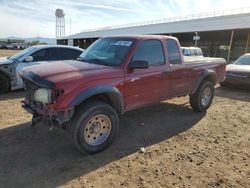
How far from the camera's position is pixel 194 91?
647cm

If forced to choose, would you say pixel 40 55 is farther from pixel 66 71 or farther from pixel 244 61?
pixel 244 61

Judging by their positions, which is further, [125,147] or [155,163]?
[125,147]

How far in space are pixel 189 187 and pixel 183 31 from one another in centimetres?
3146

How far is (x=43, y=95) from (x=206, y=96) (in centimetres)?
472

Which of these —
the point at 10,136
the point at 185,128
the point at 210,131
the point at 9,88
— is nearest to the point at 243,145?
the point at 210,131

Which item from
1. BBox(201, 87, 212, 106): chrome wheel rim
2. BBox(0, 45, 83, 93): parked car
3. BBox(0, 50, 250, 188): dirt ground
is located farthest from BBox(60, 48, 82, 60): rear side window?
BBox(201, 87, 212, 106): chrome wheel rim

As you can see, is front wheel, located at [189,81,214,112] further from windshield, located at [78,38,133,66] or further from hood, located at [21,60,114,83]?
hood, located at [21,60,114,83]

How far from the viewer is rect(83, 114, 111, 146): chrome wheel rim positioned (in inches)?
163

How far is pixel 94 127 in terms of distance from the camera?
423cm

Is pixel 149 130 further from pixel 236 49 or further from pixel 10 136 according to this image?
pixel 236 49

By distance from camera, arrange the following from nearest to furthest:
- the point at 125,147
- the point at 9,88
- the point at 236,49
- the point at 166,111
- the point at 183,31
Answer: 1. the point at 125,147
2. the point at 166,111
3. the point at 9,88
4. the point at 183,31
5. the point at 236,49

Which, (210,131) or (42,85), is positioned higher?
(42,85)

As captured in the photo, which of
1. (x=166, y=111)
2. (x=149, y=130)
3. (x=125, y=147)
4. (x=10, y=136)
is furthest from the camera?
(x=166, y=111)

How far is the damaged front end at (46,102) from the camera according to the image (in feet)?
12.3
